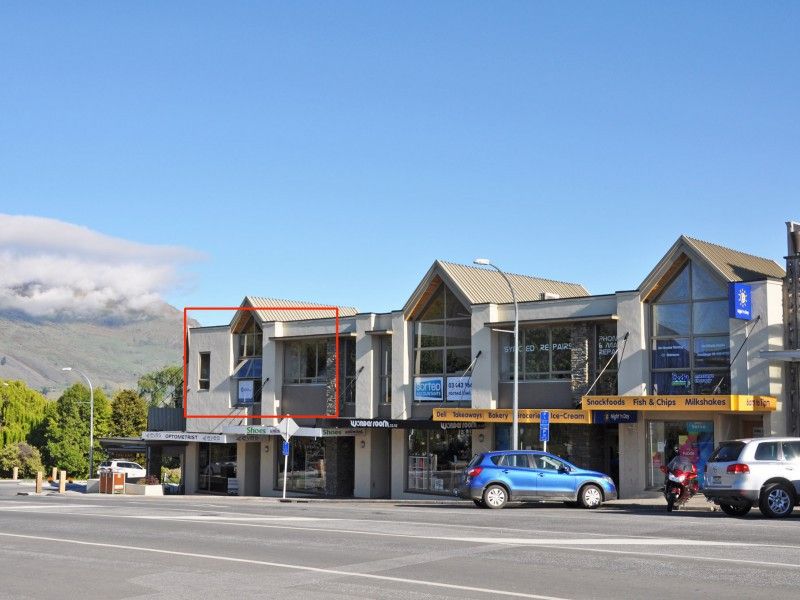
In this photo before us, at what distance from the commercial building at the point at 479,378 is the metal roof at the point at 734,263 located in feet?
0.38

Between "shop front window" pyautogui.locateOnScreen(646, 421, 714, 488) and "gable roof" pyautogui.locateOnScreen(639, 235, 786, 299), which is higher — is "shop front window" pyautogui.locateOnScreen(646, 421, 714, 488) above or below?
below

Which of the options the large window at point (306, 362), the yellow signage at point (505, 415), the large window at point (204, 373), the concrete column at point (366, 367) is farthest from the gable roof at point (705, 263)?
the large window at point (204, 373)

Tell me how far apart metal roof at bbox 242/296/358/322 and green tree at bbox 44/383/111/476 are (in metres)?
41.8

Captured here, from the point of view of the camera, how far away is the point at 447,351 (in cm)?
4066

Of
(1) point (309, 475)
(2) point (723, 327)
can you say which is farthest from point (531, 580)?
(1) point (309, 475)

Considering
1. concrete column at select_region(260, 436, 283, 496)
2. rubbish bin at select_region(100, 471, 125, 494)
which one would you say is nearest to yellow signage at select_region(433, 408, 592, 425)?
concrete column at select_region(260, 436, 283, 496)

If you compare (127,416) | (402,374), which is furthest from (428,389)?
(127,416)

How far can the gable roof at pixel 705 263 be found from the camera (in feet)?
108

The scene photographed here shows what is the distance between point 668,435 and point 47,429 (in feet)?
221

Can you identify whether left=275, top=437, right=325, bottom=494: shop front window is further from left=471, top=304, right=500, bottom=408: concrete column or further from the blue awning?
left=471, top=304, right=500, bottom=408: concrete column

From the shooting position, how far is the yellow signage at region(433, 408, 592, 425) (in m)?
34.7

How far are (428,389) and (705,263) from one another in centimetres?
1220

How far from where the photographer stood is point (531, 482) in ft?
90.0

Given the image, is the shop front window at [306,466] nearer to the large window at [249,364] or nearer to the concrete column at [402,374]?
the large window at [249,364]
